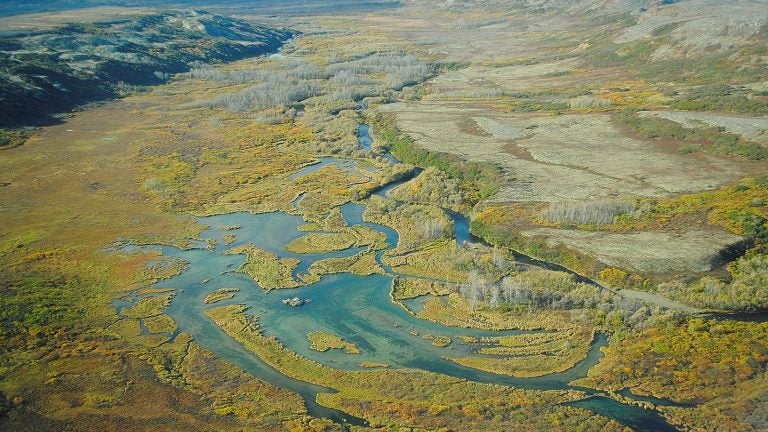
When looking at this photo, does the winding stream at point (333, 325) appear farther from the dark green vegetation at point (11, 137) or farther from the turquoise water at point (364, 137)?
the dark green vegetation at point (11, 137)

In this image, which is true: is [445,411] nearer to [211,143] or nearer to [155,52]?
[211,143]

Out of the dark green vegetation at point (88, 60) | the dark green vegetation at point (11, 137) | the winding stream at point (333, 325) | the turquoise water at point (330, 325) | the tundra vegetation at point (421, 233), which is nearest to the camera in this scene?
the tundra vegetation at point (421, 233)

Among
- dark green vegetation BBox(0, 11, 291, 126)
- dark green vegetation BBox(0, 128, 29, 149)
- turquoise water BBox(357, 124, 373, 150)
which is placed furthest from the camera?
dark green vegetation BBox(0, 11, 291, 126)

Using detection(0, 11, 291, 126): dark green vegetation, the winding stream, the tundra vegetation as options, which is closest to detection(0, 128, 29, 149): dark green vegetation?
the tundra vegetation

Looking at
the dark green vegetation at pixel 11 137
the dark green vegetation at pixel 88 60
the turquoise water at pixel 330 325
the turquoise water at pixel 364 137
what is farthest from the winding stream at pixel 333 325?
the dark green vegetation at pixel 88 60

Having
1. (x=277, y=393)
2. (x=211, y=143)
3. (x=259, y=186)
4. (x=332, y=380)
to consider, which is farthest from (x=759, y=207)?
(x=211, y=143)

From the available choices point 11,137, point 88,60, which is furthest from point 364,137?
point 88,60

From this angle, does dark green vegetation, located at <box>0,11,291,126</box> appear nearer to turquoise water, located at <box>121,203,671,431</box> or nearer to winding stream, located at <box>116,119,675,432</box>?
winding stream, located at <box>116,119,675,432</box>
